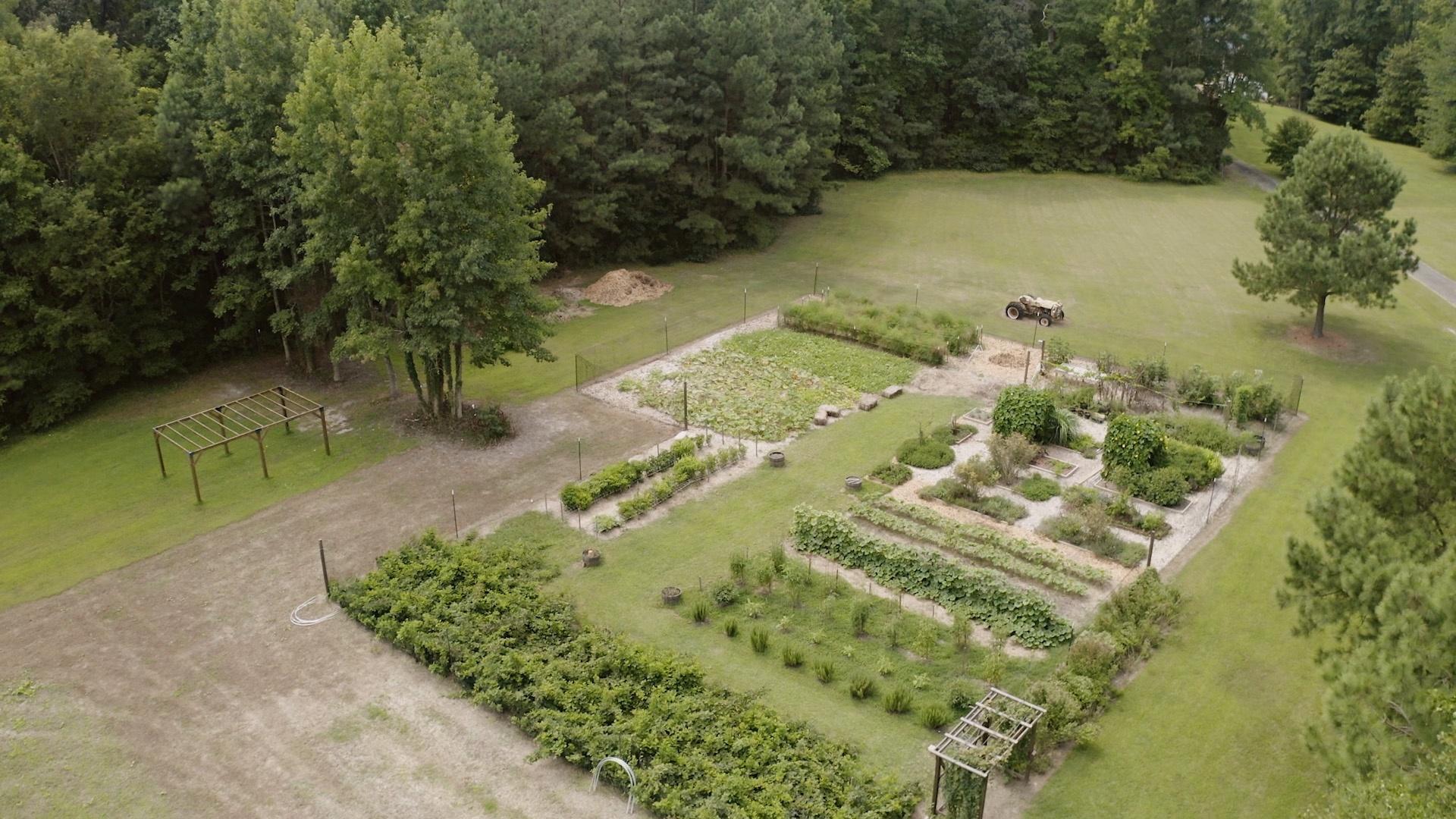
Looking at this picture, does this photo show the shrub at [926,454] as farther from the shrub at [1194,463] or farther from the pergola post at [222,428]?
the pergola post at [222,428]

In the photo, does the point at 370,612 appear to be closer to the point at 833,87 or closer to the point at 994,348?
the point at 994,348

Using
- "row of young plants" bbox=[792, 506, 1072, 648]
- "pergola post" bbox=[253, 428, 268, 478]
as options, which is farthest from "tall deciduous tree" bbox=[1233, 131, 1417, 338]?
"pergola post" bbox=[253, 428, 268, 478]

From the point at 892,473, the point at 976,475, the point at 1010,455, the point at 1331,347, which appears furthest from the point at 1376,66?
the point at 892,473

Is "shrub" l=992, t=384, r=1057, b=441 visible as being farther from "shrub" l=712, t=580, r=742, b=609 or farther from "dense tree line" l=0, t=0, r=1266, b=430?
"dense tree line" l=0, t=0, r=1266, b=430

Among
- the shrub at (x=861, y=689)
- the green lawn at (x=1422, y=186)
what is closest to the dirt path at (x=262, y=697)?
the shrub at (x=861, y=689)

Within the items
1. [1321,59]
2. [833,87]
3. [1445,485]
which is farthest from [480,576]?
[1321,59]

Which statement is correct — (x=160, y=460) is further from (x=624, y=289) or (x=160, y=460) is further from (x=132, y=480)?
(x=624, y=289)

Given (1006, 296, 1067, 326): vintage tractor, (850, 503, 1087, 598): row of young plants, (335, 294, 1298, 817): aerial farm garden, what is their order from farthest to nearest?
(1006, 296, 1067, 326): vintage tractor
(850, 503, 1087, 598): row of young plants
(335, 294, 1298, 817): aerial farm garden
